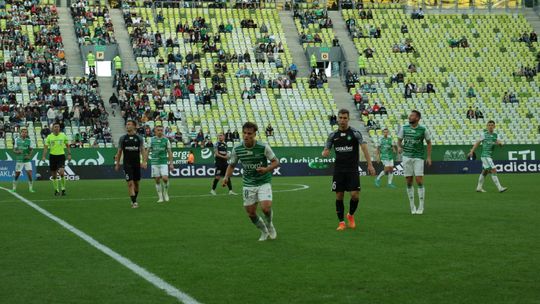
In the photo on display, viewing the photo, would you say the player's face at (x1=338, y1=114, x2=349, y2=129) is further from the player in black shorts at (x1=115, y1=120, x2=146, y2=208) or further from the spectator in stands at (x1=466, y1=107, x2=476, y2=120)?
the spectator in stands at (x1=466, y1=107, x2=476, y2=120)

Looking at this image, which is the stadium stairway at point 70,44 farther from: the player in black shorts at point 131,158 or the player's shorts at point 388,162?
the player in black shorts at point 131,158

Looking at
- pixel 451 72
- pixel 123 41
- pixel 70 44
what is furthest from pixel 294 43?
pixel 70 44

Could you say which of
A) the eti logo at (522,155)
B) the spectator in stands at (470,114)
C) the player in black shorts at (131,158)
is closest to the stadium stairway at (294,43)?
the spectator in stands at (470,114)

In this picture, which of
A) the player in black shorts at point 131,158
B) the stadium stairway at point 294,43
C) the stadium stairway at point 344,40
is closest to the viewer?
the player in black shorts at point 131,158

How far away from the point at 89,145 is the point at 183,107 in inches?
308

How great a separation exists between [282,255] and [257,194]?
6.25 ft

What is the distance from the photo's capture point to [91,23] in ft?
195

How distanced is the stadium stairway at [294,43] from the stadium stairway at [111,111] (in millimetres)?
12626

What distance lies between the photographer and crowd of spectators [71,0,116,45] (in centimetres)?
5753

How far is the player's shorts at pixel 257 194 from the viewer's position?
13.7 m

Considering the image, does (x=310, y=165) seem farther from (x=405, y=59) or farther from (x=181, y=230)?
(x=181, y=230)

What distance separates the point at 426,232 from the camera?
48.8 ft

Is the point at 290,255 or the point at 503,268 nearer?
the point at 503,268

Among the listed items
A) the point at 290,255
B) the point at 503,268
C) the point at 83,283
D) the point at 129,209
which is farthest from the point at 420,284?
the point at 129,209
